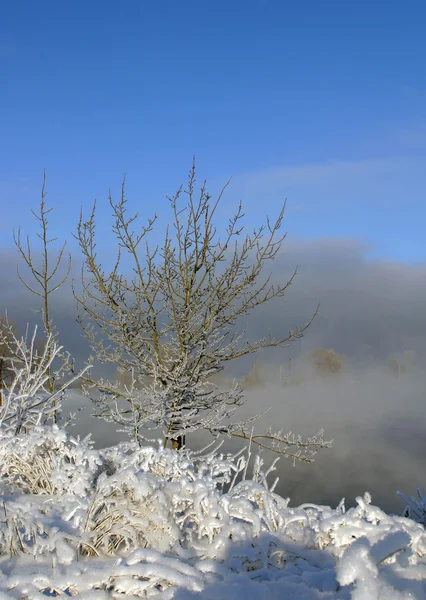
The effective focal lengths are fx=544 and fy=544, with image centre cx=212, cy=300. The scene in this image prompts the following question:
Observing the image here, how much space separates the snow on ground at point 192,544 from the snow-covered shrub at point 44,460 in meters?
0.11

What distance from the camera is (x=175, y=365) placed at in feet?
27.5

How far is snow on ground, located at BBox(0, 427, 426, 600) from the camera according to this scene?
5.45 ft

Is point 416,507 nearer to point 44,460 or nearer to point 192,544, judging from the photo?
point 192,544

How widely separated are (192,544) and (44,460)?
143 centimetres

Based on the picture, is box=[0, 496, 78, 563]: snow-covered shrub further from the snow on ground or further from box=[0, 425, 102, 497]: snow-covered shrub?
box=[0, 425, 102, 497]: snow-covered shrub

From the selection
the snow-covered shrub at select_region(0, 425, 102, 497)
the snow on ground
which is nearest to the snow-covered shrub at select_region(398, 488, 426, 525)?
the snow on ground

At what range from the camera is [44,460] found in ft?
10.7

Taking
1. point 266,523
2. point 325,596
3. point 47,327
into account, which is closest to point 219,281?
point 47,327

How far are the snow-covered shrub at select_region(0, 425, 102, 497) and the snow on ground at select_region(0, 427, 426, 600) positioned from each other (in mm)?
107

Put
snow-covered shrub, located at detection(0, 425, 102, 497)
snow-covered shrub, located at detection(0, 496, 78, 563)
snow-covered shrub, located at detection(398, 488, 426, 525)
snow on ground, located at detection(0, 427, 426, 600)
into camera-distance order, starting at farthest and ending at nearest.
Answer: snow-covered shrub, located at detection(398, 488, 426, 525), snow-covered shrub, located at detection(0, 425, 102, 497), snow-covered shrub, located at detection(0, 496, 78, 563), snow on ground, located at detection(0, 427, 426, 600)

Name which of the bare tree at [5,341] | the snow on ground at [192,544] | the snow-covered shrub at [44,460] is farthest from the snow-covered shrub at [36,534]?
the bare tree at [5,341]

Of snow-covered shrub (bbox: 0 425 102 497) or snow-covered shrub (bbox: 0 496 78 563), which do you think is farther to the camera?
snow-covered shrub (bbox: 0 425 102 497)

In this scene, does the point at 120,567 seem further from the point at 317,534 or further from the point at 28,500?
the point at 28,500

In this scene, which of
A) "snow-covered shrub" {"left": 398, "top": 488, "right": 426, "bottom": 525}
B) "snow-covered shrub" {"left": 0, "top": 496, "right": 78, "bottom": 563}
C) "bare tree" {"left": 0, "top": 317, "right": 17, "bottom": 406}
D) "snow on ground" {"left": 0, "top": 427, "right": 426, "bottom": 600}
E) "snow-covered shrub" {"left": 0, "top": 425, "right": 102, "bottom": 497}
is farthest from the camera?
"bare tree" {"left": 0, "top": 317, "right": 17, "bottom": 406}
